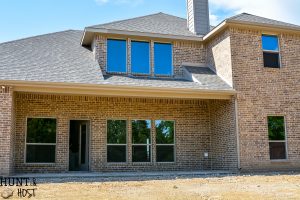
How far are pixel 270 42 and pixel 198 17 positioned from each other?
3.63 meters

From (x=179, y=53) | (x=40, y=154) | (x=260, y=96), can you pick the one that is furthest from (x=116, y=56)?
(x=260, y=96)

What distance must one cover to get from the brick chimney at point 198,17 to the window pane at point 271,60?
3239 millimetres

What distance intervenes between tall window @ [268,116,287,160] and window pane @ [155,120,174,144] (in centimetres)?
377

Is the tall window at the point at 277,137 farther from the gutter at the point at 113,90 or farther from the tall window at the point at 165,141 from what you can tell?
the tall window at the point at 165,141

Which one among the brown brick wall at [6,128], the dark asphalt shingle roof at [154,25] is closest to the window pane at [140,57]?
the dark asphalt shingle roof at [154,25]

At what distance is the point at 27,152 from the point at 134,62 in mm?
5323

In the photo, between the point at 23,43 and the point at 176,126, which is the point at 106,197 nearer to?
the point at 176,126

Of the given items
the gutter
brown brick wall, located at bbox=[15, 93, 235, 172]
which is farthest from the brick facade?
the gutter

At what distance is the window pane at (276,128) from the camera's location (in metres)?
14.4

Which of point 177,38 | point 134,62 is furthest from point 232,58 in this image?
point 134,62

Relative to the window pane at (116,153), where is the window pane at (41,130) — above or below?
above

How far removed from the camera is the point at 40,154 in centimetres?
1385

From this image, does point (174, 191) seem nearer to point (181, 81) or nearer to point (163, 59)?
point (181, 81)

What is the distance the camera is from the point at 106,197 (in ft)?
24.8
